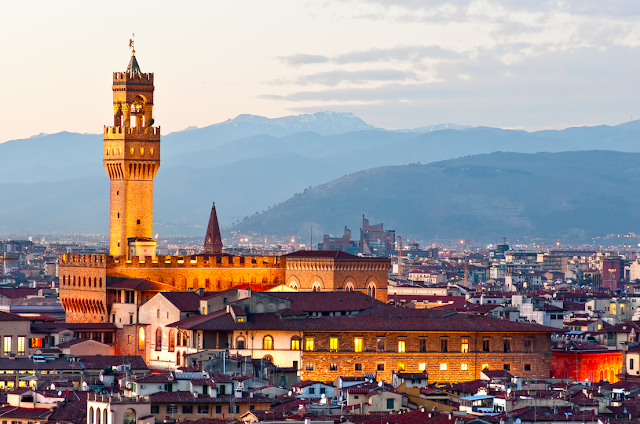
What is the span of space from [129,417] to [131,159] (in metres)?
54.2

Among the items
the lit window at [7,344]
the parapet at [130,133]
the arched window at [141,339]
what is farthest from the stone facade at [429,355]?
the parapet at [130,133]

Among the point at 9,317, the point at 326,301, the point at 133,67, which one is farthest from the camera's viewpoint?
the point at 133,67

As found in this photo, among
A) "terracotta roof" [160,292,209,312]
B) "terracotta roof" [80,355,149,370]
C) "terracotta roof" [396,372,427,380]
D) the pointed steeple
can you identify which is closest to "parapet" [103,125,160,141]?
the pointed steeple

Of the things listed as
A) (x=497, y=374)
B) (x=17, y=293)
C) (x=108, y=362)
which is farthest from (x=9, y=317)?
(x=17, y=293)

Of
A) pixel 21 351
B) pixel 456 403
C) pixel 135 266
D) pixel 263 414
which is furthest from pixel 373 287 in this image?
pixel 263 414

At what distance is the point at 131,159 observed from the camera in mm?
105500

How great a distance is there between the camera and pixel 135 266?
100125mm

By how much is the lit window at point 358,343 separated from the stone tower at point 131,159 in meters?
25.8

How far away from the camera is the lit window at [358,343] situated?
3196 inches

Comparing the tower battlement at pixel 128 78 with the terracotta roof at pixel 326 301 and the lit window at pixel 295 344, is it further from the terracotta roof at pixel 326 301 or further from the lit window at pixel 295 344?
the lit window at pixel 295 344

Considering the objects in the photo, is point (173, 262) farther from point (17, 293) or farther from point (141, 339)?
point (17, 293)

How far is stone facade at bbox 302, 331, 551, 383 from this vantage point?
3162 inches

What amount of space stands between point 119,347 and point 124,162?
1785 cm

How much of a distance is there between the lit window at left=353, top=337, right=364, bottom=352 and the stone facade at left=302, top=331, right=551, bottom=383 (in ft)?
0.30
